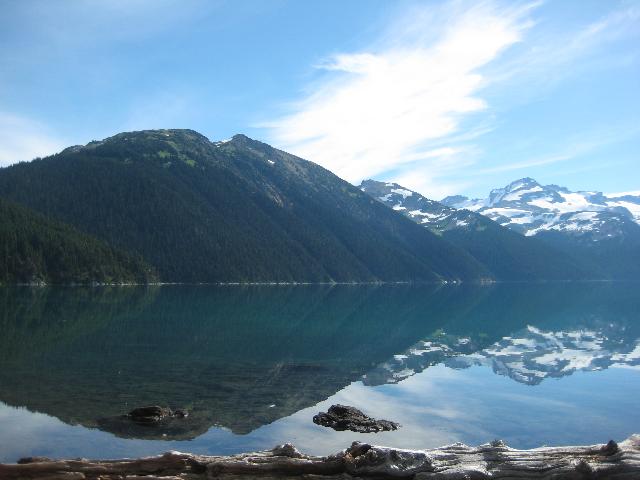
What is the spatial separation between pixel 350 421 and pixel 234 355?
87.0ft

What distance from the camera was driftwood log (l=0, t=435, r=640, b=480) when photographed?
1423 centimetres

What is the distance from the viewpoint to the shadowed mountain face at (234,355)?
33406 mm

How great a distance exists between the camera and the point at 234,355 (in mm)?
55250

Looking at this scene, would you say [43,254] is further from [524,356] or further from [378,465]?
[378,465]

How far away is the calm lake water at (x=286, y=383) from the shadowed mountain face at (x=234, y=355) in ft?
0.63

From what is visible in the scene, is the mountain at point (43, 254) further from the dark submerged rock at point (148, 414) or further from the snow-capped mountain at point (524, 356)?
the dark submerged rock at point (148, 414)

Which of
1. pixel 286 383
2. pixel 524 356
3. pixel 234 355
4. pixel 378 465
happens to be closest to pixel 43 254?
pixel 234 355

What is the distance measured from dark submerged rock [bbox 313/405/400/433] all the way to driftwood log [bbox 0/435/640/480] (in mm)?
14866

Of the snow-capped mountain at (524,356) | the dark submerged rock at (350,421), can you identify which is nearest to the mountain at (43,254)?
the snow-capped mountain at (524,356)

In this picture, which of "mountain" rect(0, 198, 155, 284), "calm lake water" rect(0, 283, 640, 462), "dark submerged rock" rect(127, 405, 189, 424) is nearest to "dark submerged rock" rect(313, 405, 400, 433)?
"calm lake water" rect(0, 283, 640, 462)

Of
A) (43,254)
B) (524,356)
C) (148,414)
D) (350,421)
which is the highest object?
(43,254)

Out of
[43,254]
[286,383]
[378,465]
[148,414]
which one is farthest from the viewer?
[43,254]

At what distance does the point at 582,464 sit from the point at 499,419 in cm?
2232

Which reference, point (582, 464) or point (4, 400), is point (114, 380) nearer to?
point (4, 400)
